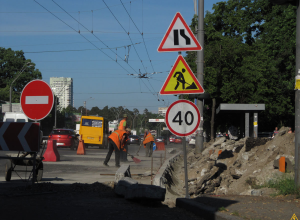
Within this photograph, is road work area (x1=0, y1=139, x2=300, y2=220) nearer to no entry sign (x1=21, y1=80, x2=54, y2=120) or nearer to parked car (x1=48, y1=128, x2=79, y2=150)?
no entry sign (x1=21, y1=80, x2=54, y2=120)

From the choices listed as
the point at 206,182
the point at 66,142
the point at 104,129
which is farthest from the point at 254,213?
the point at 104,129

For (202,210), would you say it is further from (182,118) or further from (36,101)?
(36,101)

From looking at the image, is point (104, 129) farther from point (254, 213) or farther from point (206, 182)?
point (254, 213)

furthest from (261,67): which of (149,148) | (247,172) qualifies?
(247,172)

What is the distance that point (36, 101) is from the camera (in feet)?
25.5

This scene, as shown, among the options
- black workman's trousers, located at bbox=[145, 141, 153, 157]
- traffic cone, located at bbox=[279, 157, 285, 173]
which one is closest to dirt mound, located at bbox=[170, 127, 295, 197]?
traffic cone, located at bbox=[279, 157, 285, 173]

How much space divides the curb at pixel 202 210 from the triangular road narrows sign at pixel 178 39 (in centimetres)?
256

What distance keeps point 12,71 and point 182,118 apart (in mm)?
70840

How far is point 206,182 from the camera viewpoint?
1177cm

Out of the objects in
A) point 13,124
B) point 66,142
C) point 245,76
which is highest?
point 245,76

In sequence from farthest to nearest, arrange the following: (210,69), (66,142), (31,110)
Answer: (210,69) → (66,142) → (31,110)

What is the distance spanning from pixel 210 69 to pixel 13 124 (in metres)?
27.8

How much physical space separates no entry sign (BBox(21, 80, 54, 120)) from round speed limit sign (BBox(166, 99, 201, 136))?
2185 millimetres

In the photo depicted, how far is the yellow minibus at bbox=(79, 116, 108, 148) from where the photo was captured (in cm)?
3750
